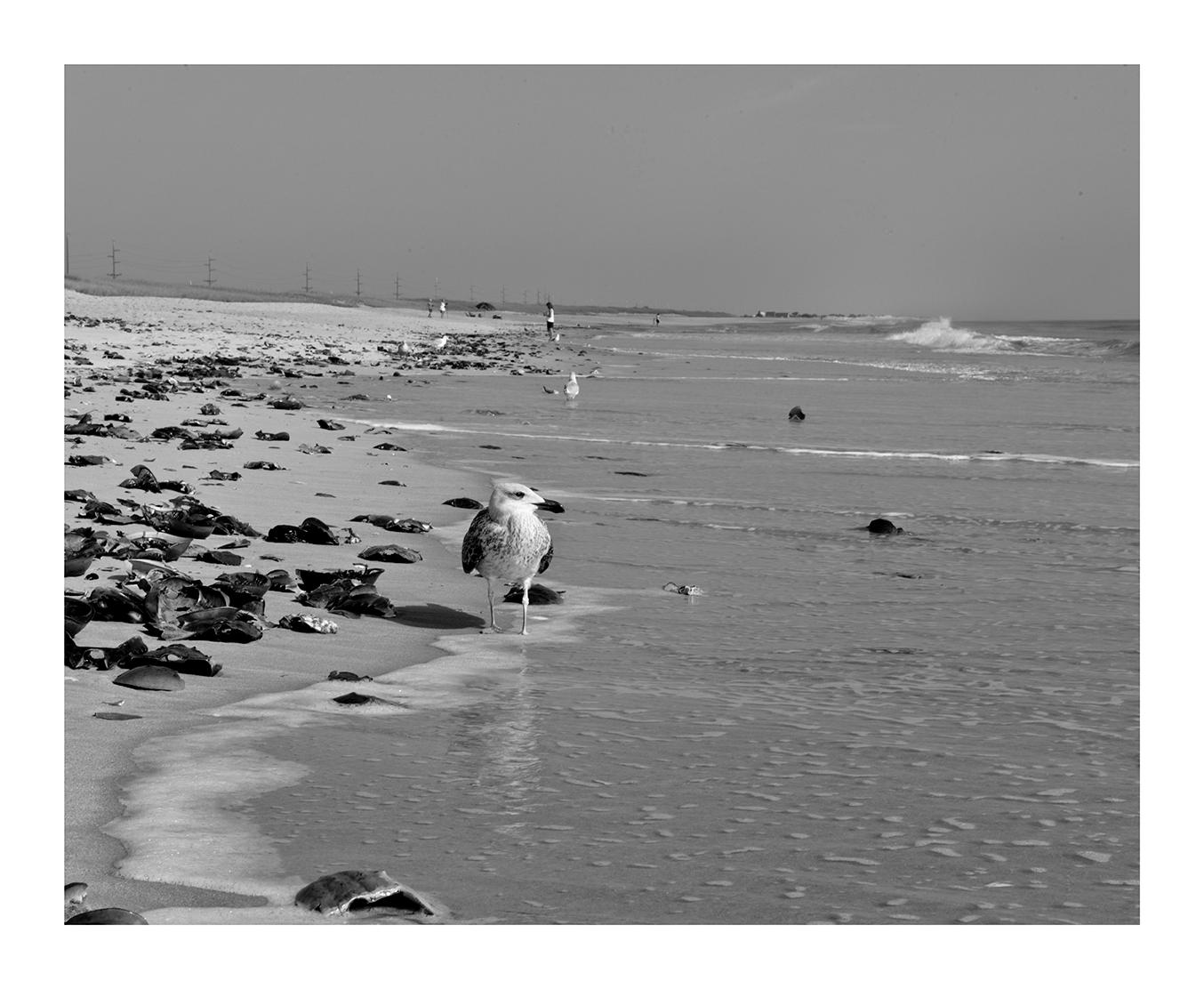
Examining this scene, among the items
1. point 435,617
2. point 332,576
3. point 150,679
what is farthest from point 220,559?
point 150,679

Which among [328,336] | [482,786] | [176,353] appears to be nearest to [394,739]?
[482,786]

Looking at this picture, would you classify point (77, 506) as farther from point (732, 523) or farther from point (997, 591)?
point (997, 591)

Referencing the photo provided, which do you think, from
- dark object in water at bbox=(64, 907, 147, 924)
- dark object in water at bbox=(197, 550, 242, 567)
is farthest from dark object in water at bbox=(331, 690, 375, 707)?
dark object in water at bbox=(197, 550, 242, 567)

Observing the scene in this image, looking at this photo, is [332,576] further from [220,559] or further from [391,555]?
[391,555]

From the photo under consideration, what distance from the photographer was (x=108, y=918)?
11.5ft

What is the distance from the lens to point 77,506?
9.79m

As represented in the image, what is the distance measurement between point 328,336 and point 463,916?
5312 cm

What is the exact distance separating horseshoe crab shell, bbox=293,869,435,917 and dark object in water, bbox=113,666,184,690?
7.38 feet

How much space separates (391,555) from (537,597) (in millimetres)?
1422

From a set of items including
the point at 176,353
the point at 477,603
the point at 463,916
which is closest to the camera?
the point at 463,916

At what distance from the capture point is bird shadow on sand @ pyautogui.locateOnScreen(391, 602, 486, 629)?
740cm

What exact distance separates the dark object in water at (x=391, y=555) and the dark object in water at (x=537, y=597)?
3.61 ft

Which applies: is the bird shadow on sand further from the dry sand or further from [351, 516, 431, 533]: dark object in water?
[351, 516, 431, 533]: dark object in water

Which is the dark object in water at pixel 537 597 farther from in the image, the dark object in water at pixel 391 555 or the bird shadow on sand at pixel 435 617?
the dark object in water at pixel 391 555
